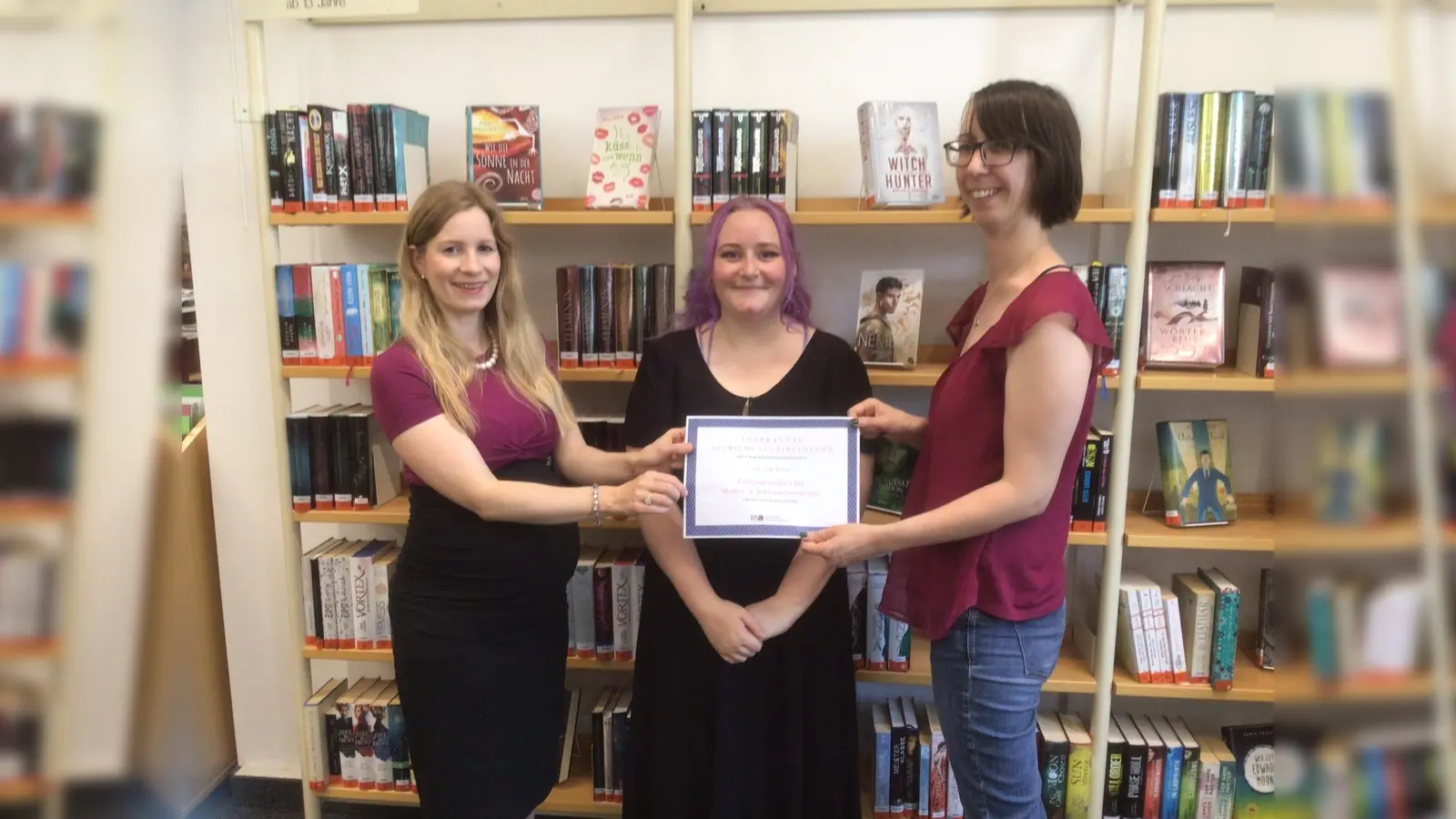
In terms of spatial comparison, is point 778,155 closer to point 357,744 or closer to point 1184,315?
point 1184,315

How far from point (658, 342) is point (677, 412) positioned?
154 millimetres

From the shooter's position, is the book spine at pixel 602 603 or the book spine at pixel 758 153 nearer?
the book spine at pixel 758 153

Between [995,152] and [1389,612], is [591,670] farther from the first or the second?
[1389,612]

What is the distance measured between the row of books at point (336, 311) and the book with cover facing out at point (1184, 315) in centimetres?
180

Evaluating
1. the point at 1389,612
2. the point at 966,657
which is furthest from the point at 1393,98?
the point at 966,657

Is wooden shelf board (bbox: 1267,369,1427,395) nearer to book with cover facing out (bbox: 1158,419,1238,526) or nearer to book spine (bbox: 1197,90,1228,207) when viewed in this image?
book spine (bbox: 1197,90,1228,207)

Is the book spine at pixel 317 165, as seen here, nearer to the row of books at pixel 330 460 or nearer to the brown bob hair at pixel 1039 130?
the row of books at pixel 330 460

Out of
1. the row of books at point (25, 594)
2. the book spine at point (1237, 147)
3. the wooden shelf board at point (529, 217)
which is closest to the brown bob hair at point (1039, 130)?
the book spine at point (1237, 147)

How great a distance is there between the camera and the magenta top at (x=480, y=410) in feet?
4.96

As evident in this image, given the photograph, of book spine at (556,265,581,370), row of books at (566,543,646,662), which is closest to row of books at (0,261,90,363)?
book spine at (556,265,581,370)

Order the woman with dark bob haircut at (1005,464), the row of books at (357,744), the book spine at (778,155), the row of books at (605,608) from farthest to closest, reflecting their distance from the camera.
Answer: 1. the row of books at (357,744)
2. the row of books at (605,608)
3. the book spine at (778,155)
4. the woman with dark bob haircut at (1005,464)

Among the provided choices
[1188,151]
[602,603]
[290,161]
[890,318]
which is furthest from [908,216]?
[290,161]

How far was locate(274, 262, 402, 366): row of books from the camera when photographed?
6.66 feet

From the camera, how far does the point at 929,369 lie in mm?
2010
